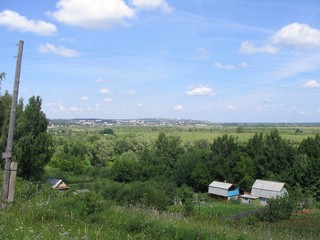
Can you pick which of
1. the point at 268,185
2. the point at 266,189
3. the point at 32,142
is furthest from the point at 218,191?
the point at 32,142

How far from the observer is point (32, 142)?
27906 millimetres

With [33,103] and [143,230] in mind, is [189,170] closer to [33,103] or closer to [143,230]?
[33,103]

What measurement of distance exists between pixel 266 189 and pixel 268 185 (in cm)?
70

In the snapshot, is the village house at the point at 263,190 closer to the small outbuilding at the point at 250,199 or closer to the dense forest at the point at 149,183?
the small outbuilding at the point at 250,199

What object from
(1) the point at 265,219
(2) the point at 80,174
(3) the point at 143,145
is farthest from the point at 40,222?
(3) the point at 143,145

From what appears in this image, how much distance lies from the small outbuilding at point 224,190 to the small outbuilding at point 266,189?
10.3ft

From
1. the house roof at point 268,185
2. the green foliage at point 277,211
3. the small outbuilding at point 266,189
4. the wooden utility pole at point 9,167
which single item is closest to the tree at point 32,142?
the green foliage at point 277,211

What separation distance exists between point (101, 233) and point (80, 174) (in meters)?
61.0

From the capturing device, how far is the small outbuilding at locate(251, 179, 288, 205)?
46.2 m

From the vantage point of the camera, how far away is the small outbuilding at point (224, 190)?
4972 centimetres

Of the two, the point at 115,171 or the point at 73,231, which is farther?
the point at 115,171

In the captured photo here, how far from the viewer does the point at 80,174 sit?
65.0 m

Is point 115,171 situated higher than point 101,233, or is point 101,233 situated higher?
point 101,233

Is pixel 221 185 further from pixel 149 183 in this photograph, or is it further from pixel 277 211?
pixel 277 211
